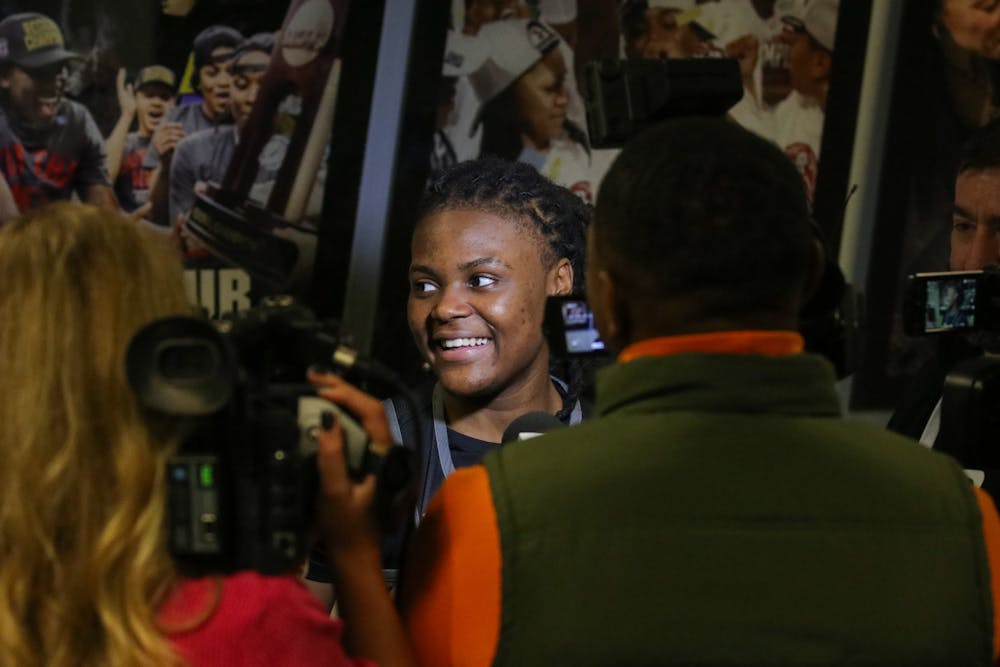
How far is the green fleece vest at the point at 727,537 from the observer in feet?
3.86

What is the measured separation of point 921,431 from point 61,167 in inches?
79.6

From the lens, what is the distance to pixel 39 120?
9.93ft

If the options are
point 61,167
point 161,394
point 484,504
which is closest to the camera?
point 161,394

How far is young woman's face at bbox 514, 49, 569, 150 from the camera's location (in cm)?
358

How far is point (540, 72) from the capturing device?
11.8 feet

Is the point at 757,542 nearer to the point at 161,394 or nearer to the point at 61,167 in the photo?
the point at 161,394

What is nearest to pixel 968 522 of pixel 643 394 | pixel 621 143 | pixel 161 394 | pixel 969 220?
pixel 643 394

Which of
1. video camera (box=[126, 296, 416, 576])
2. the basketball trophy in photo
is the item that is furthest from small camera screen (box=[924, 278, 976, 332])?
the basketball trophy in photo

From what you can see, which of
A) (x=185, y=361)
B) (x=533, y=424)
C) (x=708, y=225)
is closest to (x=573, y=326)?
(x=533, y=424)

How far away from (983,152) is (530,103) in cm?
120

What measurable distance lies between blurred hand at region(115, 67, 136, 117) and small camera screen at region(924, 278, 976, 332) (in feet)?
6.59

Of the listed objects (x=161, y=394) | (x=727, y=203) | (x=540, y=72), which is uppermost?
(x=540, y=72)

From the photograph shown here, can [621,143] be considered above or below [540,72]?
below

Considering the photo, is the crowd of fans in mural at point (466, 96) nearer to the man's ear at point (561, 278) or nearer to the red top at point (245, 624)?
the man's ear at point (561, 278)
